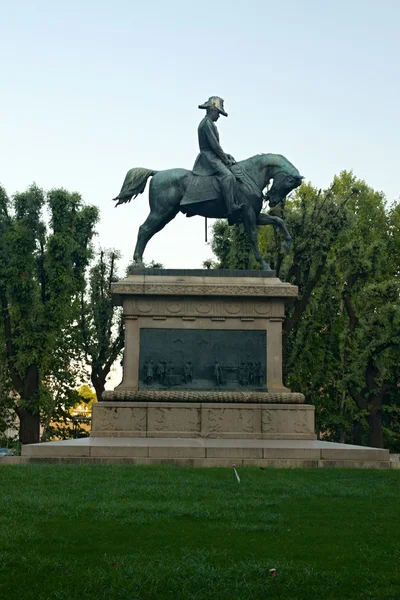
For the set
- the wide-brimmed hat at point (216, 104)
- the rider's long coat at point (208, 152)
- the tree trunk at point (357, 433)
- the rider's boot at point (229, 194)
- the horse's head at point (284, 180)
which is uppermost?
the wide-brimmed hat at point (216, 104)

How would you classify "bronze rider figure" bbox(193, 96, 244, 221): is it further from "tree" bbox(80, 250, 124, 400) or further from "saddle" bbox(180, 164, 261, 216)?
"tree" bbox(80, 250, 124, 400)

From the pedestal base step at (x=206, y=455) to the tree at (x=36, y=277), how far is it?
51.8ft

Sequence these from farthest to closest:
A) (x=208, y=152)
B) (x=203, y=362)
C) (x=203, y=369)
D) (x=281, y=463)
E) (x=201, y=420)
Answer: (x=208, y=152)
(x=203, y=362)
(x=203, y=369)
(x=201, y=420)
(x=281, y=463)

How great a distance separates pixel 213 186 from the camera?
23.6 metres

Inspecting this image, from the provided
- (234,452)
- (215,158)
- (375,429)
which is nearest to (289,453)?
(234,452)

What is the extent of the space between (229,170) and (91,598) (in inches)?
747

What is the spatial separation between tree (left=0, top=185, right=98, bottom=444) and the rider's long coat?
11.7 m

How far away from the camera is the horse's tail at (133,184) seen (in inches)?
958

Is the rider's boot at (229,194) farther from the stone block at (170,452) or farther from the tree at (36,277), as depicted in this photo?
the tree at (36,277)

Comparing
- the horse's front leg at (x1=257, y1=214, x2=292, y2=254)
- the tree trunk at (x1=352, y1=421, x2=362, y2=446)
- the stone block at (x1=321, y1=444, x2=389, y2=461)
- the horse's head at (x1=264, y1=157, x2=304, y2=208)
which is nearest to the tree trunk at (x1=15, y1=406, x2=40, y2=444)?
the horse's front leg at (x1=257, y1=214, x2=292, y2=254)

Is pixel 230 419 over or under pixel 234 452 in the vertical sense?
over

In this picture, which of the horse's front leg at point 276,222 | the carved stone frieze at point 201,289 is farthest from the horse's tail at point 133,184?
the horse's front leg at point 276,222

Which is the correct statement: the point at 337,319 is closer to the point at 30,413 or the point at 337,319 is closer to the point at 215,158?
the point at 30,413

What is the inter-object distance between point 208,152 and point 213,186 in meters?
1.14
